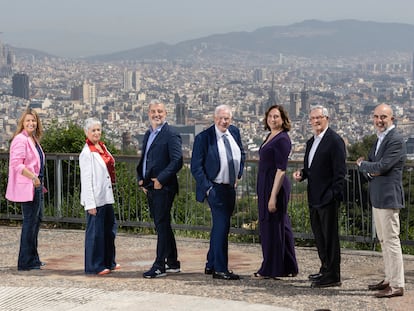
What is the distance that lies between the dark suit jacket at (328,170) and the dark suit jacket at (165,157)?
1.41 meters

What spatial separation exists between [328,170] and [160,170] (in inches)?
66.9

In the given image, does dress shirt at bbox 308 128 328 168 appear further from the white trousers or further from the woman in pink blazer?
the woman in pink blazer

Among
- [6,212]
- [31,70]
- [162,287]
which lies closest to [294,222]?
[162,287]

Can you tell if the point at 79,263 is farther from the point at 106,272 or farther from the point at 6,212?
the point at 6,212

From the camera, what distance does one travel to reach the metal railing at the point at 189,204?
11.1 m

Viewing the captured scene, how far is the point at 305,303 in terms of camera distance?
25.3 feet

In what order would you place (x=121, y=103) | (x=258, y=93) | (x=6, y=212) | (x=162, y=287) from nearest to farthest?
(x=162, y=287), (x=6, y=212), (x=121, y=103), (x=258, y=93)

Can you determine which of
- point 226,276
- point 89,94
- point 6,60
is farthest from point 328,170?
point 6,60

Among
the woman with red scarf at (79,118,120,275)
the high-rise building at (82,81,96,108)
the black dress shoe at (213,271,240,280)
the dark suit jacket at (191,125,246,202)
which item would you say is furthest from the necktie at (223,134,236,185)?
the high-rise building at (82,81,96,108)

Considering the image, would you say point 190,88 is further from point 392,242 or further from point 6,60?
point 392,242

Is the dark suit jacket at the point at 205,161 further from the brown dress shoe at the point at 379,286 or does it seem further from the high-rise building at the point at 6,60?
the high-rise building at the point at 6,60

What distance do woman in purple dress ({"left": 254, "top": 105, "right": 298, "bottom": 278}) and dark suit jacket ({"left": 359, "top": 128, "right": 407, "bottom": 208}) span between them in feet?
3.32

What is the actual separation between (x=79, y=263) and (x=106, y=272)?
0.93 meters

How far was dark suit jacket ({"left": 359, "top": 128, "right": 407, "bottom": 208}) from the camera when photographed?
7883mm
